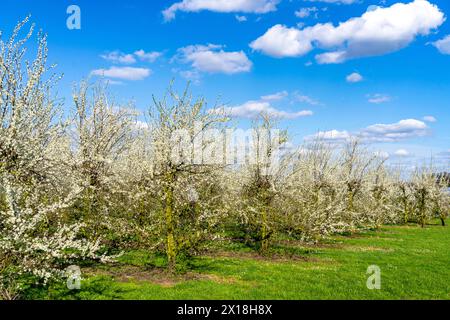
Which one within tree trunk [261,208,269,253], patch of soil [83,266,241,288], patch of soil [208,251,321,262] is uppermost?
tree trunk [261,208,269,253]

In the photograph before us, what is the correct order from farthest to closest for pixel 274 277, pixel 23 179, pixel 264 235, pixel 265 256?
1. pixel 264 235
2. pixel 265 256
3. pixel 274 277
4. pixel 23 179

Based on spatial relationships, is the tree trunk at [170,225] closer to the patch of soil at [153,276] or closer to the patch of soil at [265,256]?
the patch of soil at [153,276]

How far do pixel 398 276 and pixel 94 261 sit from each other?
45.1 ft

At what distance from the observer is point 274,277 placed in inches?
594

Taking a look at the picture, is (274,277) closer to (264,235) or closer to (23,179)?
(264,235)

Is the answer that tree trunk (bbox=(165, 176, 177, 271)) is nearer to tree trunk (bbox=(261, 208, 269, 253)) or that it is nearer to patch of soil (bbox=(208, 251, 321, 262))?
patch of soil (bbox=(208, 251, 321, 262))

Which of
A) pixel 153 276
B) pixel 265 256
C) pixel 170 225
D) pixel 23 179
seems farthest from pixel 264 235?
pixel 23 179

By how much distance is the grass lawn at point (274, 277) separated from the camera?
1252 centimetres

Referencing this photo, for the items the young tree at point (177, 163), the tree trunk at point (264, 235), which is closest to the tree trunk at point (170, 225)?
the young tree at point (177, 163)

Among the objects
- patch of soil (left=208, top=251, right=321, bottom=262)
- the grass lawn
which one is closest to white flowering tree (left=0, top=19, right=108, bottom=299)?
the grass lawn

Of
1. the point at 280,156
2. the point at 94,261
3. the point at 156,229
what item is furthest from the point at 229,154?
the point at 94,261

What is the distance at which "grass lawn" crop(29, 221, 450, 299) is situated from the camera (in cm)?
1252

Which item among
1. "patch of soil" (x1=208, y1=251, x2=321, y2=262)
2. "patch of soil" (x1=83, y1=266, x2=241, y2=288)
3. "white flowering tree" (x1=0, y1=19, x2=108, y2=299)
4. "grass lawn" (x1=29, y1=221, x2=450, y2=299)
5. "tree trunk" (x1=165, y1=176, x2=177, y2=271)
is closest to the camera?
"white flowering tree" (x1=0, y1=19, x2=108, y2=299)
